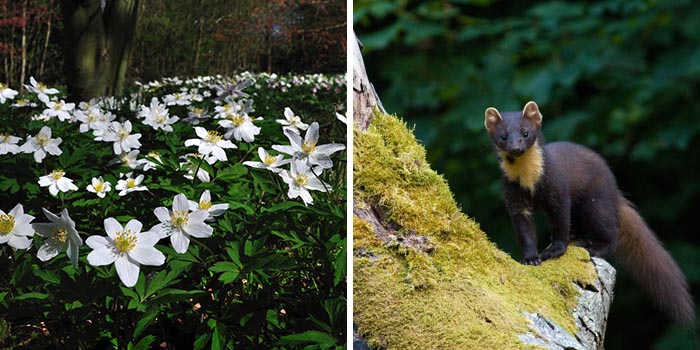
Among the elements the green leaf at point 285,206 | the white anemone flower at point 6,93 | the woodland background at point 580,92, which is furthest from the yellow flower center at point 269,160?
the woodland background at point 580,92

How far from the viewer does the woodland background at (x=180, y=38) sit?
77.1 inches

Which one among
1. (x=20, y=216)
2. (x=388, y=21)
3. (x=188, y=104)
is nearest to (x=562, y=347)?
(x=20, y=216)

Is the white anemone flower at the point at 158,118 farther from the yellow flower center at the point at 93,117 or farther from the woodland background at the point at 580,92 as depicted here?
the woodland background at the point at 580,92

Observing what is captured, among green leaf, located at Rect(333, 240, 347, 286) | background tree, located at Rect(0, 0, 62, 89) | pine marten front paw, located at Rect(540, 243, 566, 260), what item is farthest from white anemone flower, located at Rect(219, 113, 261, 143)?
background tree, located at Rect(0, 0, 62, 89)

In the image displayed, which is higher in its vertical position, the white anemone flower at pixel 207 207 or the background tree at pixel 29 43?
the background tree at pixel 29 43

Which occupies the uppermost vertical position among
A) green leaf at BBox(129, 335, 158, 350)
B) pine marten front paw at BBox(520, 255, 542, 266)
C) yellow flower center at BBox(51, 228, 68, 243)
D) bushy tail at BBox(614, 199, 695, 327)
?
yellow flower center at BBox(51, 228, 68, 243)

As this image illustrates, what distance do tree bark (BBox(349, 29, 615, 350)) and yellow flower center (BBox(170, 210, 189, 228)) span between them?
254 mm

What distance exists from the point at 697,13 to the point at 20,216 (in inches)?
89.6

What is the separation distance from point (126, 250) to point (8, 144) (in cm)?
83

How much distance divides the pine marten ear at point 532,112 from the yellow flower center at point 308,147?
0.38 meters

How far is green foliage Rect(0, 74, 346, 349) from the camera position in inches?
44.3

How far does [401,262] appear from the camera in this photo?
3.43ft

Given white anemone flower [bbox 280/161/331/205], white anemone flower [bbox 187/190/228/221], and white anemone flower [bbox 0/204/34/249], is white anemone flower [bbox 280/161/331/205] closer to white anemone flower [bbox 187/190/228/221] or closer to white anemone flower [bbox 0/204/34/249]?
white anemone flower [bbox 187/190/228/221]

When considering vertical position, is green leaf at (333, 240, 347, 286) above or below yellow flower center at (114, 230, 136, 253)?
below
